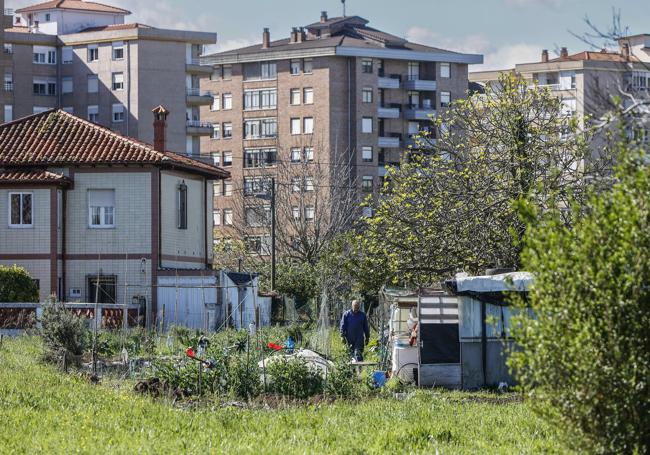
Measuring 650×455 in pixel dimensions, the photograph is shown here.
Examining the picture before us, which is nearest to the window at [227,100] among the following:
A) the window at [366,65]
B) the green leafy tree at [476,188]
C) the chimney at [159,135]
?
the window at [366,65]

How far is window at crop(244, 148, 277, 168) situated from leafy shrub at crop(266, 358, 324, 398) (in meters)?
86.7

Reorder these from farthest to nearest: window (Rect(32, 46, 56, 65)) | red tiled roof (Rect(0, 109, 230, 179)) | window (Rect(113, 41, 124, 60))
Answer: window (Rect(32, 46, 56, 65)) < window (Rect(113, 41, 124, 60)) < red tiled roof (Rect(0, 109, 230, 179))

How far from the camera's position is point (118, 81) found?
100562mm

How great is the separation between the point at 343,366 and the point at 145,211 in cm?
2735

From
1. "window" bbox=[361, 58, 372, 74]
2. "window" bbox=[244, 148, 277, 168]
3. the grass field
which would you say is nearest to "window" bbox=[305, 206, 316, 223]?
"window" bbox=[244, 148, 277, 168]

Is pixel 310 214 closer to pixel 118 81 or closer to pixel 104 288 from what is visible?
pixel 118 81

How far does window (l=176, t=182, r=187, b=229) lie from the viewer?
51.3 m

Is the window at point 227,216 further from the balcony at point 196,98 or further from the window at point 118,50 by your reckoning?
the window at point 118,50

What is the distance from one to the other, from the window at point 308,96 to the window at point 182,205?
58790 mm

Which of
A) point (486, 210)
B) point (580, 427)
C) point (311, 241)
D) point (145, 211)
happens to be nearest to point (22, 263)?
point (145, 211)

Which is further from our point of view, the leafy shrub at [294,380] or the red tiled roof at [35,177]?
the red tiled roof at [35,177]

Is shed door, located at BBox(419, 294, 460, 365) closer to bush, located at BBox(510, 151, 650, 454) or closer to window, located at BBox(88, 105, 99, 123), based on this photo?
bush, located at BBox(510, 151, 650, 454)

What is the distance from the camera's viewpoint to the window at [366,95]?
4316 inches

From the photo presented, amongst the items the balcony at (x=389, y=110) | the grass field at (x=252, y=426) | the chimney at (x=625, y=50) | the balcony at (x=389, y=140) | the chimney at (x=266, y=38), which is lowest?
the grass field at (x=252, y=426)
